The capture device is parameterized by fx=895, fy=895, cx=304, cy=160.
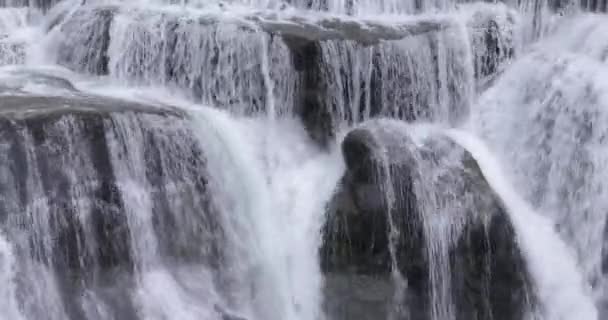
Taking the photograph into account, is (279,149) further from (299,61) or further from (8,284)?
(8,284)

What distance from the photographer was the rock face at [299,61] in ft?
29.3

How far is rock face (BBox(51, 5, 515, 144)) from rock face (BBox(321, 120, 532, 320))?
1.37 meters

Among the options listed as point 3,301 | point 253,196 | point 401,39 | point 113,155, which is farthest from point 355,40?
point 3,301

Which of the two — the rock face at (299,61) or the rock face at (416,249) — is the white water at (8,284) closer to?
the rock face at (416,249)

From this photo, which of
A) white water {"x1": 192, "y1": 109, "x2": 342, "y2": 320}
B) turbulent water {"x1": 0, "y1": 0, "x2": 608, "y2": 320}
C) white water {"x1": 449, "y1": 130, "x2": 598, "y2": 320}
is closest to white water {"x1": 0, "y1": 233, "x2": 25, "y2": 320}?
turbulent water {"x1": 0, "y1": 0, "x2": 608, "y2": 320}

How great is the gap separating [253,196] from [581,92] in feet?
10.6

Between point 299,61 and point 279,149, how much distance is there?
905 mm

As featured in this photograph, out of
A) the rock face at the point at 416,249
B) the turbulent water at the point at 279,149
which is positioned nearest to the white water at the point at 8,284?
the turbulent water at the point at 279,149

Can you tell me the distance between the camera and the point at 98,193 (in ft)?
23.8

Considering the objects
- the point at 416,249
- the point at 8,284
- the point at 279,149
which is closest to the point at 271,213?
the point at 279,149

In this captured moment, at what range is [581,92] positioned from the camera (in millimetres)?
8438

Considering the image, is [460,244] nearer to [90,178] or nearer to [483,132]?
[483,132]

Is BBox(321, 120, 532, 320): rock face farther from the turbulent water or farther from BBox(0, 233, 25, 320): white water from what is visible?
BBox(0, 233, 25, 320): white water

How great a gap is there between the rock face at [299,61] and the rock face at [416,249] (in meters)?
1.37
